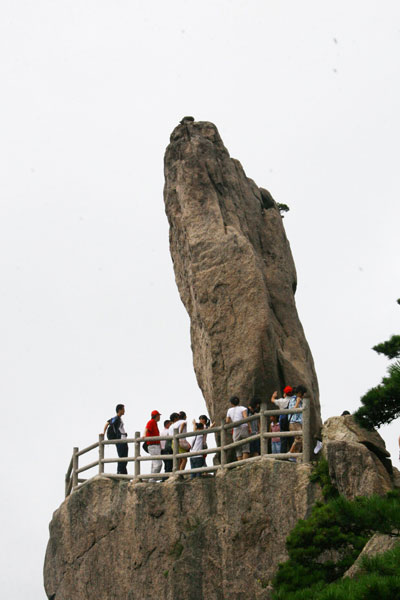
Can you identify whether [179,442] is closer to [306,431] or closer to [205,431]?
[205,431]

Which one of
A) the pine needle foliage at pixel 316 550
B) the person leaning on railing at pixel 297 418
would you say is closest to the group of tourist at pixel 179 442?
the person leaning on railing at pixel 297 418

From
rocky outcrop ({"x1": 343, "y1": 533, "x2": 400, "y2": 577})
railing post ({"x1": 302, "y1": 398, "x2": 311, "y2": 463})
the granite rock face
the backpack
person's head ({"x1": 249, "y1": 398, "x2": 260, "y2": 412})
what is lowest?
rocky outcrop ({"x1": 343, "y1": 533, "x2": 400, "y2": 577})

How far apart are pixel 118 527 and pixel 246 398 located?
442cm

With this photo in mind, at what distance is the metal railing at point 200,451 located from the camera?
73.8 ft

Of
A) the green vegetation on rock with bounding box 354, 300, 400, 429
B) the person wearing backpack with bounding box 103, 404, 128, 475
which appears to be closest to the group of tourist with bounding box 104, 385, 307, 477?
the person wearing backpack with bounding box 103, 404, 128, 475

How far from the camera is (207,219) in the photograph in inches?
1144

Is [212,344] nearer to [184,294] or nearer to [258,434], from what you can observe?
[184,294]

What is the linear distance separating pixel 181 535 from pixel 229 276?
682 cm

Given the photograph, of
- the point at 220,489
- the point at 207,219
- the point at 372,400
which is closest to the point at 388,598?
the point at 372,400

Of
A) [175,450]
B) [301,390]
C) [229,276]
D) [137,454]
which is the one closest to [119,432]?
[137,454]

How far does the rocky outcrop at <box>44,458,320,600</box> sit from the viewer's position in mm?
22812

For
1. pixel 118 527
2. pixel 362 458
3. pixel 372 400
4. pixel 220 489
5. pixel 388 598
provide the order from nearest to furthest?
pixel 388 598 < pixel 372 400 < pixel 362 458 < pixel 220 489 < pixel 118 527

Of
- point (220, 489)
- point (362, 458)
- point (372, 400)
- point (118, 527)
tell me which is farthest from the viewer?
point (118, 527)

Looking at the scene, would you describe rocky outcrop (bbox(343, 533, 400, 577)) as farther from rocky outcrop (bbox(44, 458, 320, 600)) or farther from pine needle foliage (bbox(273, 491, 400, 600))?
rocky outcrop (bbox(44, 458, 320, 600))
